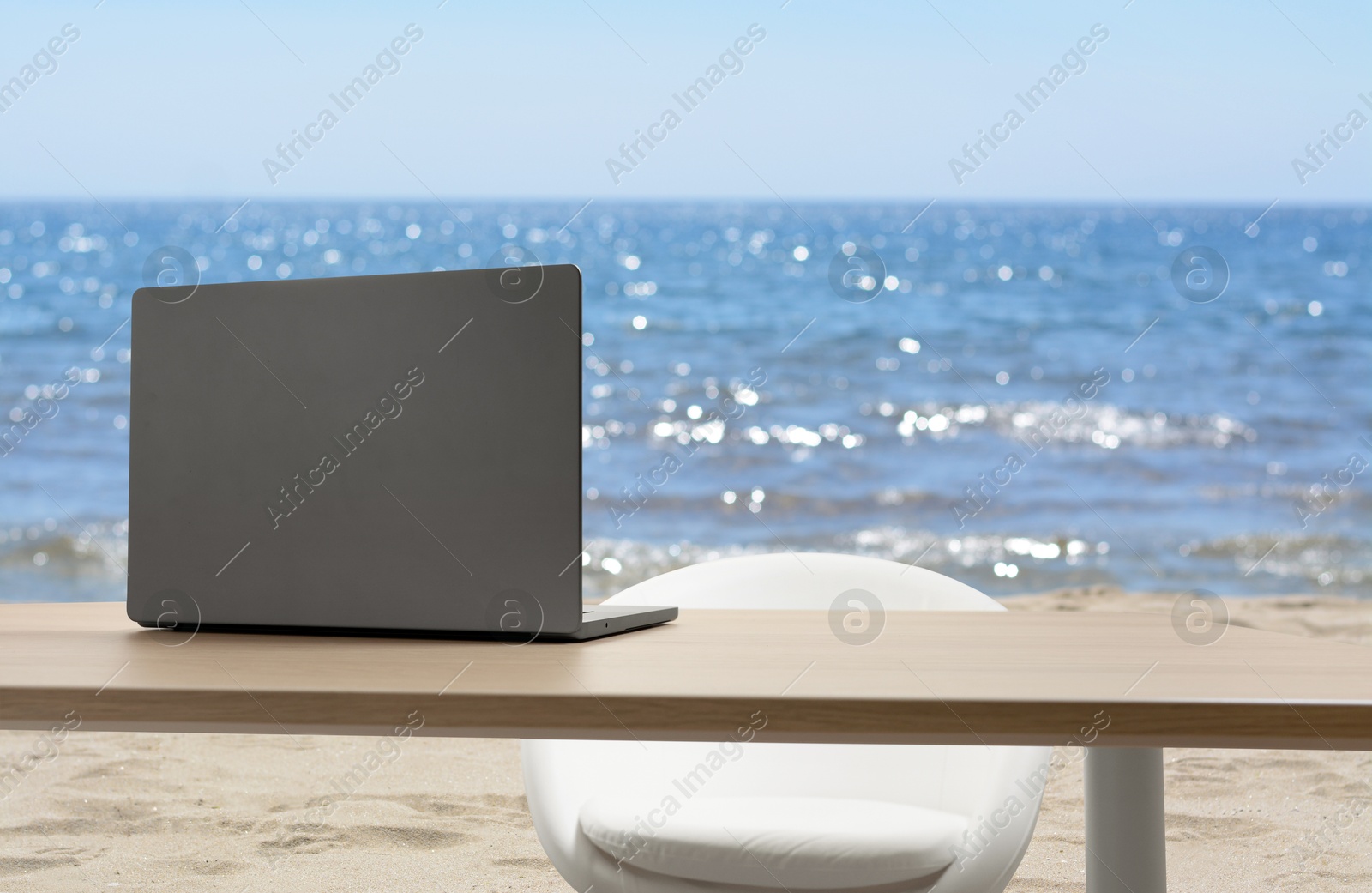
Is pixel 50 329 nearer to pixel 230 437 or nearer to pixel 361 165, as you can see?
pixel 361 165

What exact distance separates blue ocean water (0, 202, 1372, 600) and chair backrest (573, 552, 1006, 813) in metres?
0.77

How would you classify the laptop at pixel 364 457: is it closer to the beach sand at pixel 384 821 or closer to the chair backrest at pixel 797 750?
the chair backrest at pixel 797 750

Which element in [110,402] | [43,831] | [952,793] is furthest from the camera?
[110,402]

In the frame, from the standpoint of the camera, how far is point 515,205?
64.9 feet

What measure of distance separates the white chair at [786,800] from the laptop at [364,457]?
0.28m

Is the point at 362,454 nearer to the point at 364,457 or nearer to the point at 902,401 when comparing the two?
A: the point at 364,457

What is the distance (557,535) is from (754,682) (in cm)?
26

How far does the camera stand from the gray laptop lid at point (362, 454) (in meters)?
1.04

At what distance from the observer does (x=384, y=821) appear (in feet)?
8.36

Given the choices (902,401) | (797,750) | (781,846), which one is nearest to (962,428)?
(902,401)

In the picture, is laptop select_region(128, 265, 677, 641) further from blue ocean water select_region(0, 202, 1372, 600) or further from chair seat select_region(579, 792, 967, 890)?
chair seat select_region(579, 792, 967, 890)

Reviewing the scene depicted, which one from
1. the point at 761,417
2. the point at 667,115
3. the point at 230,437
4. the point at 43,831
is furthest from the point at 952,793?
the point at 667,115

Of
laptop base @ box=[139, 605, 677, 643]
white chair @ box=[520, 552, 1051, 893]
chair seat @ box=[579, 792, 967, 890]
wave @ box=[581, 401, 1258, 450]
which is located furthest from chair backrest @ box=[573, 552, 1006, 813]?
wave @ box=[581, 401, 1258, 450]

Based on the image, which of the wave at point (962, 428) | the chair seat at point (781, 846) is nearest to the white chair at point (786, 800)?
the chair seat at point (781, 846)
